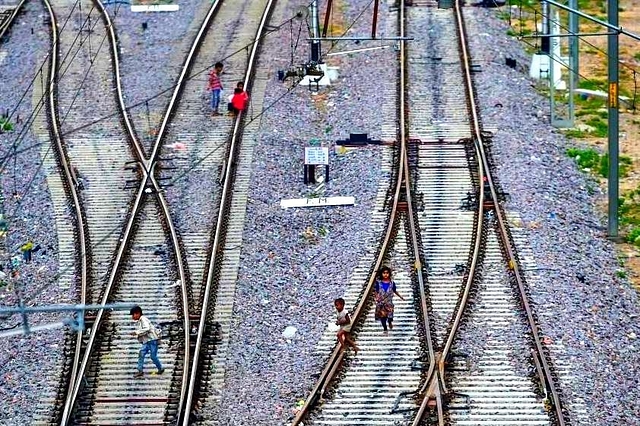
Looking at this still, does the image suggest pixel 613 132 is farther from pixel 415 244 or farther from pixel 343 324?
pixel 343 324

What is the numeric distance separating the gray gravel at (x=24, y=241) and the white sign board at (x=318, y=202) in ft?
13.1

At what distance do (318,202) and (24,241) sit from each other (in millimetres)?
4995

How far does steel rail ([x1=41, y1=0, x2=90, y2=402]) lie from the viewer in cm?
2148

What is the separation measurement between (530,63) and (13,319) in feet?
52.6

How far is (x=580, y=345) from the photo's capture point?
19.5 metres

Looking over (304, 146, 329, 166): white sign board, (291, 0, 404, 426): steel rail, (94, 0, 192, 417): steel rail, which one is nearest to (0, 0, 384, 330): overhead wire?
(94, 0, 192, 417): steel rail

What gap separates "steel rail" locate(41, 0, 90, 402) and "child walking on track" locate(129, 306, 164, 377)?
897mm

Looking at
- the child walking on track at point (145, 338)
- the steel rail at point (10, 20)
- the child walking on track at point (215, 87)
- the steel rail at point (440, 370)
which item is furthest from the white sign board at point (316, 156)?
the steel rail at point (10, 20)

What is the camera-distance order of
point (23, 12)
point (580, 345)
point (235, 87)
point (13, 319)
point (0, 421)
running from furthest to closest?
point (23, 12), point (235, 87), point (13, 319), point (580, 345), point (0, 421)

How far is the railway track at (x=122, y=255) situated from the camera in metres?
18.6

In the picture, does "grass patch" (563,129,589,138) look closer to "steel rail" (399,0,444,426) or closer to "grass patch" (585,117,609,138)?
"grass patch" (585,117,609,138)

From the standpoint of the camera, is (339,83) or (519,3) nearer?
(339,83)

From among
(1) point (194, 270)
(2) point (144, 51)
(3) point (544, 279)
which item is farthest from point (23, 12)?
(3) point (544, 279)

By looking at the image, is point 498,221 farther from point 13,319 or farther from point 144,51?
point 144,51
